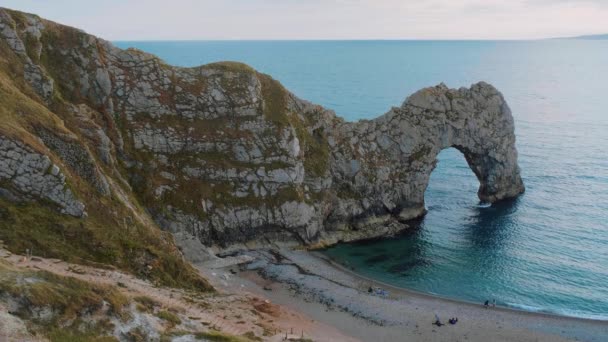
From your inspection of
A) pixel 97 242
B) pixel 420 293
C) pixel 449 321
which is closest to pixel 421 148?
pixel 420 293

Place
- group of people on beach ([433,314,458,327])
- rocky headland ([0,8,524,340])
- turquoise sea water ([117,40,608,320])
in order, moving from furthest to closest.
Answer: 1. turquoise sea water ([117,40,608,320])
2. group of people on beach ([433,314,458,327])
3. rocky headland ([0,8,524,340])

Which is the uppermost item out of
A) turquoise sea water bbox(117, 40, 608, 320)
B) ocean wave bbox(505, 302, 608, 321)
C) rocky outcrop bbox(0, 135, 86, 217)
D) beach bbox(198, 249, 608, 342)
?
rocky outcrop bbox(0, 135, 86, 217)

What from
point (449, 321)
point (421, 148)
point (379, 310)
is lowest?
point (379, 310)

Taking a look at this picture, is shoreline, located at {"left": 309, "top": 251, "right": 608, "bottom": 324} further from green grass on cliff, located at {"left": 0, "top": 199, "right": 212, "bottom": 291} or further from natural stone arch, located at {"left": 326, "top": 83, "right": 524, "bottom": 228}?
green grass on cliff, located at {"left": 0, "top": 199, "right": 212, "bottom": 291}

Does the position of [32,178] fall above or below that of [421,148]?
below

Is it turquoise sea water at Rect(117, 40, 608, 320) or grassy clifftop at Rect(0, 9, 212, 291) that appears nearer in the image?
grassy clifftop at Rect(0, 9, 212, 291)

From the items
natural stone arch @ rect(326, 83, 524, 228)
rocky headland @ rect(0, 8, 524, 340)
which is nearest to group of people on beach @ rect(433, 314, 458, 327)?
rocky headland @ rect(0, 8, 524, 340)

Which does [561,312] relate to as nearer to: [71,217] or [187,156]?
[187,156]

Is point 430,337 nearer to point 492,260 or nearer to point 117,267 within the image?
point 492,260
